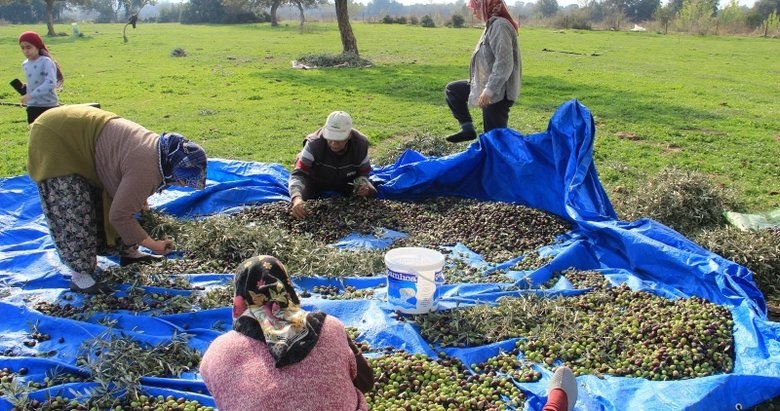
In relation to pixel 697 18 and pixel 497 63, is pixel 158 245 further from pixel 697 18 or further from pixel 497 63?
pixel 697 18

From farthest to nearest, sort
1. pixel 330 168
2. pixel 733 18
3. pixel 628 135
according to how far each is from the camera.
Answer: pixel 733 18 < pixel 628 135 < pixel 330 168

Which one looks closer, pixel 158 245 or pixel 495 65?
pixel 158 245

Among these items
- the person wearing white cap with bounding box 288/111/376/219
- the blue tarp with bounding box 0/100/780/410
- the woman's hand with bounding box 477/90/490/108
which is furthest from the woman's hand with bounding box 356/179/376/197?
the woman's hand with bounding box 477/90/490/108

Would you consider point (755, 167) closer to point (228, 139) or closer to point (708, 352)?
point (708, 352)

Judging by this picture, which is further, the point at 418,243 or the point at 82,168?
the point at 418,243

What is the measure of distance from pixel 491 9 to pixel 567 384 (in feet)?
14.3

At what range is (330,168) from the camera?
6.38 metres

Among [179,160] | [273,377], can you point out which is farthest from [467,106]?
[273,377]

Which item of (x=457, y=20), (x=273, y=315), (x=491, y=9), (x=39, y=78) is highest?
(x=457, y=20)

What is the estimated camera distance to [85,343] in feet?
12.7

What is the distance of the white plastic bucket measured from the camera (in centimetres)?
422

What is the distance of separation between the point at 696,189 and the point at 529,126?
184 inches

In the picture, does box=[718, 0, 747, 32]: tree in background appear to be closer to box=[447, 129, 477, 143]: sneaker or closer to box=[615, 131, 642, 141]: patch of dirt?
box=[615, 131, 642, 141]: patch of dirt

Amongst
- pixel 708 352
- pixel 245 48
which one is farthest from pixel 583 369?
pixel 245 48
